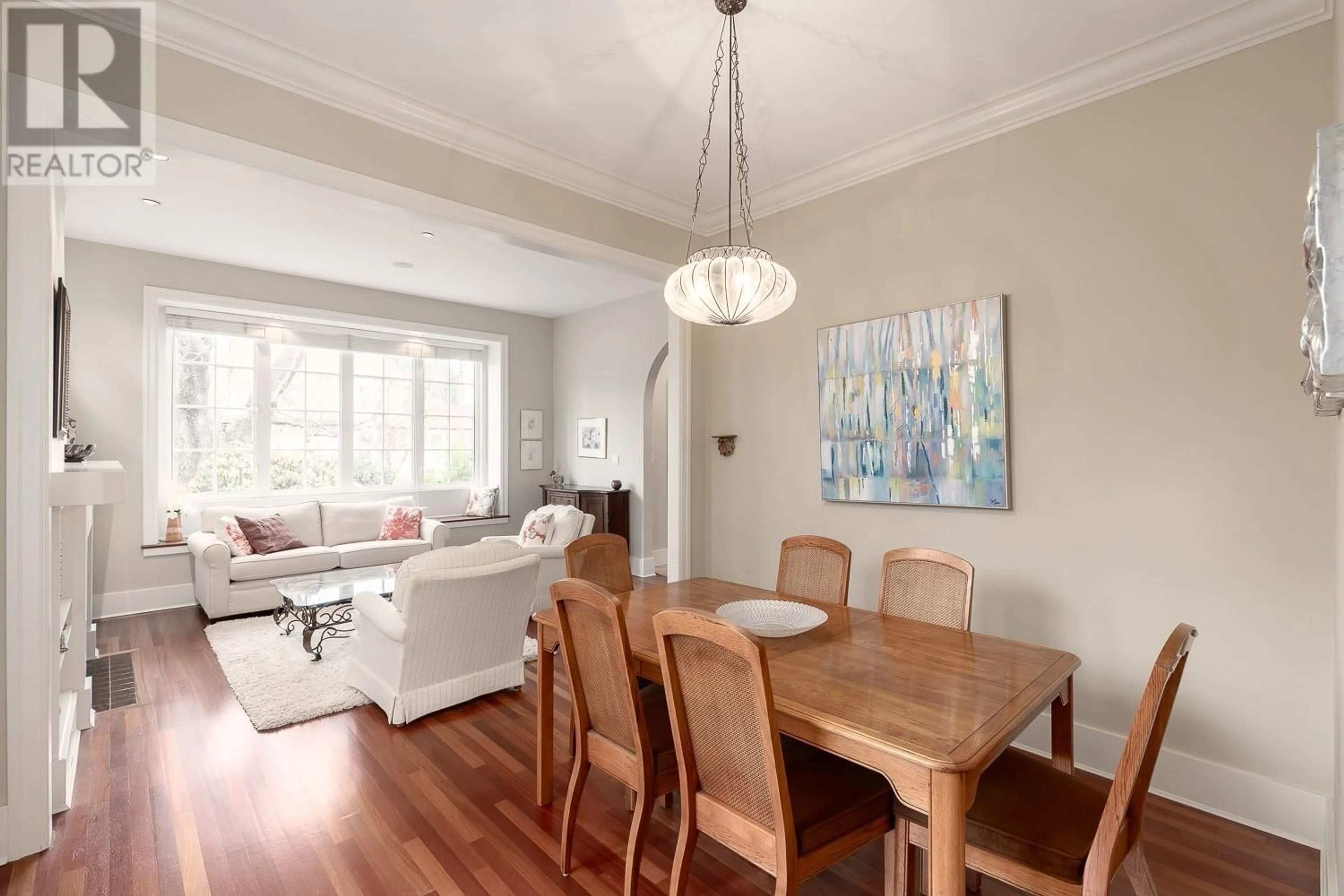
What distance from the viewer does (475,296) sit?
21.8 ft

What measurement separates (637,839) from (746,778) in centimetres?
52

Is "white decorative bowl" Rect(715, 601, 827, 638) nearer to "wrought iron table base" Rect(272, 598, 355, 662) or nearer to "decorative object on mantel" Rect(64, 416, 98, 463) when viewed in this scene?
"wrought iron table base" Rect(272, 598, 355, 662)

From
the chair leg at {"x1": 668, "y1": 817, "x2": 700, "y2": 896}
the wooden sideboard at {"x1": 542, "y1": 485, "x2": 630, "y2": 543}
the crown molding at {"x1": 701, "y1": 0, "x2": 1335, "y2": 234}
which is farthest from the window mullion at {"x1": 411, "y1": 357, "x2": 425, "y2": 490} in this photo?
the chair leg at {"x1": 668, "y1": 817, "x2": 700, "y2": 896}

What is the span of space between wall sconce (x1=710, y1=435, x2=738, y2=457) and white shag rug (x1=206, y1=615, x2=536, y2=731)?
5.85 ft

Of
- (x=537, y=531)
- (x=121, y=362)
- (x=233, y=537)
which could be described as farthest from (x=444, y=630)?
(x=121, y=362)

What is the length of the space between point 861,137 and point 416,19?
2.11m

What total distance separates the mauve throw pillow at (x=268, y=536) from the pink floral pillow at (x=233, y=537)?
1.3 inches

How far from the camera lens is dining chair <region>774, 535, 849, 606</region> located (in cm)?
280

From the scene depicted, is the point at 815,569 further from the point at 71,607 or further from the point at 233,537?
the point at 233,537

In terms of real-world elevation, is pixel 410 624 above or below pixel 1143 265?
below

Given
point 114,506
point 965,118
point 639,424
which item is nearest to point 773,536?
point 965,118

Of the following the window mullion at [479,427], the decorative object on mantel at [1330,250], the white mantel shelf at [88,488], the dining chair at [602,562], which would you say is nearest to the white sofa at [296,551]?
the window mullion at [479,427]

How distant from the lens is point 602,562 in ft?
9.73

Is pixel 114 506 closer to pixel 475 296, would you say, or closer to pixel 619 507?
pixel 475 296
